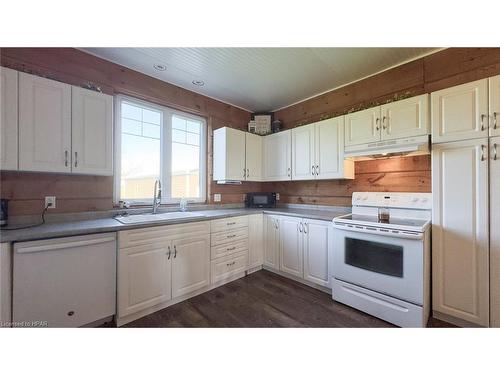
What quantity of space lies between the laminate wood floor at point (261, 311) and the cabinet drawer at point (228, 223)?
2.28ft

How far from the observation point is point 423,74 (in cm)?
216

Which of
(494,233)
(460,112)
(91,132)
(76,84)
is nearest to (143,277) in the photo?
(91,132)

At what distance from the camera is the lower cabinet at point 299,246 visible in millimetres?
2312

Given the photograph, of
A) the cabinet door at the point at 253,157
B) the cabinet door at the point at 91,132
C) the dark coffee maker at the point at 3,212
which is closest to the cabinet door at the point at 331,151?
the cabinet door at the point at 253,157

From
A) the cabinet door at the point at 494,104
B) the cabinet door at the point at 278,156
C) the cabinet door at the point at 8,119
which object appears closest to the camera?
the cabinet door at the point at 8,119

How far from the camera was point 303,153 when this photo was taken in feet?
9.46

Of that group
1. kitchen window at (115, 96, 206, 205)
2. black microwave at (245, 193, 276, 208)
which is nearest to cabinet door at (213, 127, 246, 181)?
kitchen window at (115, 96, 206, 205)

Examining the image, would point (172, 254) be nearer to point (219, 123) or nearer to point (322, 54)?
point (219, 123)

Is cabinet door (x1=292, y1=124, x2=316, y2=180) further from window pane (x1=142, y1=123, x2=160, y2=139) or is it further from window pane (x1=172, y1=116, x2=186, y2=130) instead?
window pane (x1=142, y1=123, x2=160, y2=139)

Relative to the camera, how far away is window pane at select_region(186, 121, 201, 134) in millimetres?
2936

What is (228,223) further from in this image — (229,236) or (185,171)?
(185,171)

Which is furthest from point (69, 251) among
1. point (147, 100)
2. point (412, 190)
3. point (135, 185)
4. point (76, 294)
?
point (412, 190)

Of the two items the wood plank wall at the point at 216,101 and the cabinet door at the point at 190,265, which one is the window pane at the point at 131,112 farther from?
the cabinet door at the point at 190,265

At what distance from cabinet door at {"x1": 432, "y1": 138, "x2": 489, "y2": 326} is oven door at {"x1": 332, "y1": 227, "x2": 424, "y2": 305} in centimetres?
32
